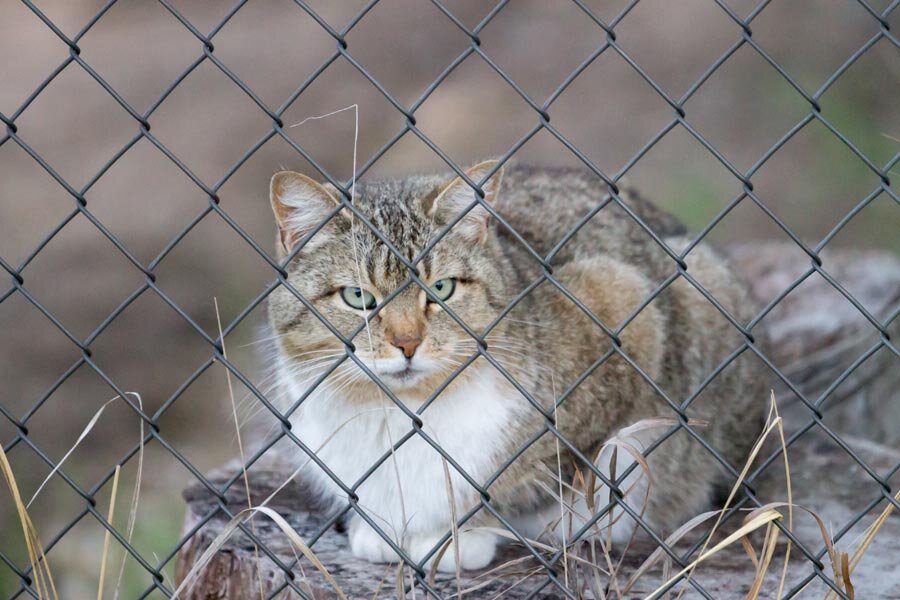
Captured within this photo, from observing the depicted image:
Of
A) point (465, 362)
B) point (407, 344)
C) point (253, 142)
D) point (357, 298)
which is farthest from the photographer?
point (253, 142)

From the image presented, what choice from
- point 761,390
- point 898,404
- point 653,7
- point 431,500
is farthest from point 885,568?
point 653,7

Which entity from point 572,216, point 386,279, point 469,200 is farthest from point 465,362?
point 572,216

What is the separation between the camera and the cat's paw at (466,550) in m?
3.16

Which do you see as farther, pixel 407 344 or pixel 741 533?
pixel 407 344

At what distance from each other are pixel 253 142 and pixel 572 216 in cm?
524

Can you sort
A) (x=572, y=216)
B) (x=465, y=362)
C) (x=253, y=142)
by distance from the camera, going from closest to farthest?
(x=465, y=362), (x=572, y=216), (x=253, y=142)

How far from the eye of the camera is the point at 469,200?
3160 mm

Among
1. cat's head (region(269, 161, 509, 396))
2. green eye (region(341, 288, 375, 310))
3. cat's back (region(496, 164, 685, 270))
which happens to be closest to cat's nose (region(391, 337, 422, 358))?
cat's head (region(269, 161, 509, 396))

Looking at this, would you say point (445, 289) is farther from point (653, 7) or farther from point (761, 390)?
point (653, 7)

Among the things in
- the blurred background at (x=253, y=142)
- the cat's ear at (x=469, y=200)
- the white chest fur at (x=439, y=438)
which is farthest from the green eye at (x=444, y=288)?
the blurred background at (x=253, y=142)

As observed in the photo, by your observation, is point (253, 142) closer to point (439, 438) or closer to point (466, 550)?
point (439, 438)

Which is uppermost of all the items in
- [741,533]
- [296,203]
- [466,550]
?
[741,533]

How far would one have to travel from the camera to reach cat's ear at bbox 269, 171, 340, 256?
9.43 ft

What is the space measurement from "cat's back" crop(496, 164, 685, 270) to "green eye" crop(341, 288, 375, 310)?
0.81 meters
